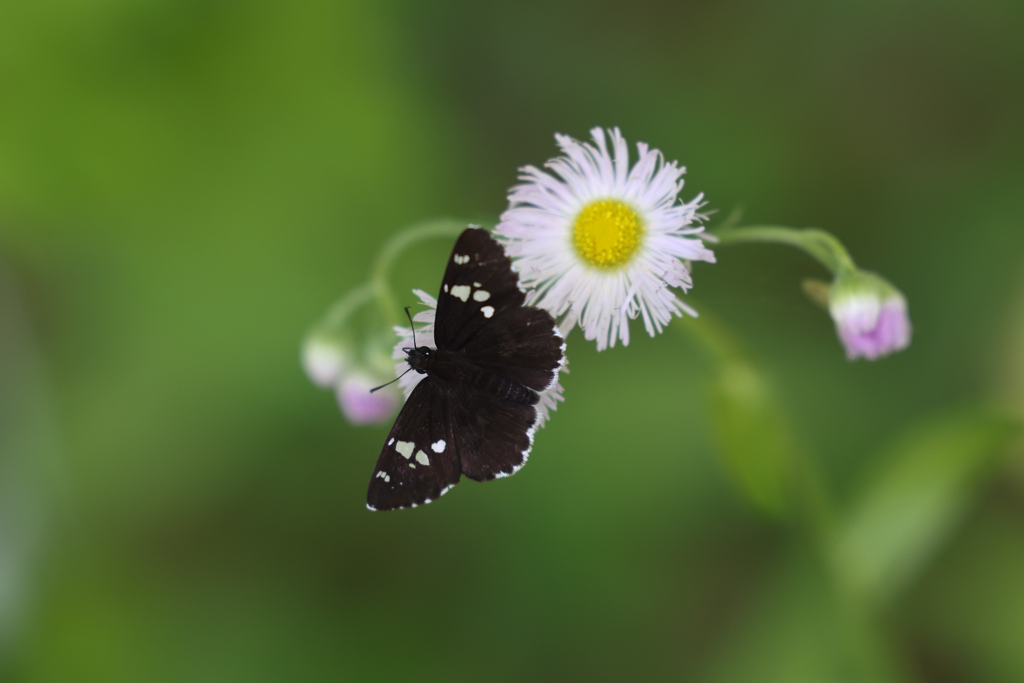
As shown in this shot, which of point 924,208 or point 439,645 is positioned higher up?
point 924,208

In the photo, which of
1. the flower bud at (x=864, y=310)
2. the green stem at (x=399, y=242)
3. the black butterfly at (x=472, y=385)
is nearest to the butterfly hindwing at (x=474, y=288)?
the black butterfly at (x=472, y=385)

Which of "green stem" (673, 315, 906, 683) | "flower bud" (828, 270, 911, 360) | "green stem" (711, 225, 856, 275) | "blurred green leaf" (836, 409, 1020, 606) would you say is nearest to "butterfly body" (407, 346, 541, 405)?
"green stem" (711, 225, 856, 275)

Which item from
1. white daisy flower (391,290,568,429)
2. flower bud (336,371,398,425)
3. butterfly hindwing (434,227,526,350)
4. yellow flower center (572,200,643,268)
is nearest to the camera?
butterfly hindwing (434,227,526,350)

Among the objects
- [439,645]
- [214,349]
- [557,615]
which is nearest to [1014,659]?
[557,615]

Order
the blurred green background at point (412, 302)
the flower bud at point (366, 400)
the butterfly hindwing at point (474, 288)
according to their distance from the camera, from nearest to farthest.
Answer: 1. the butterfly hindwing at point (474, 288)
2. the flower bud at point (366, 400)
3. the blurred green background at point (412, 302)

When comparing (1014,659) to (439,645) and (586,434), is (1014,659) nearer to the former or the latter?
(586,434)

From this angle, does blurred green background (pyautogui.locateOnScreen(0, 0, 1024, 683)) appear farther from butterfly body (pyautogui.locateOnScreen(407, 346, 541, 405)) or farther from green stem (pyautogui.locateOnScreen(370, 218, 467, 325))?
butterfly body (pyautogui.locateOnScreen(407, 346, 541, 405))

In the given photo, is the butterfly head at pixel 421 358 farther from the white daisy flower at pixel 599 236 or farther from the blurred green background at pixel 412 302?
the blurred green background at pixel 412 302
